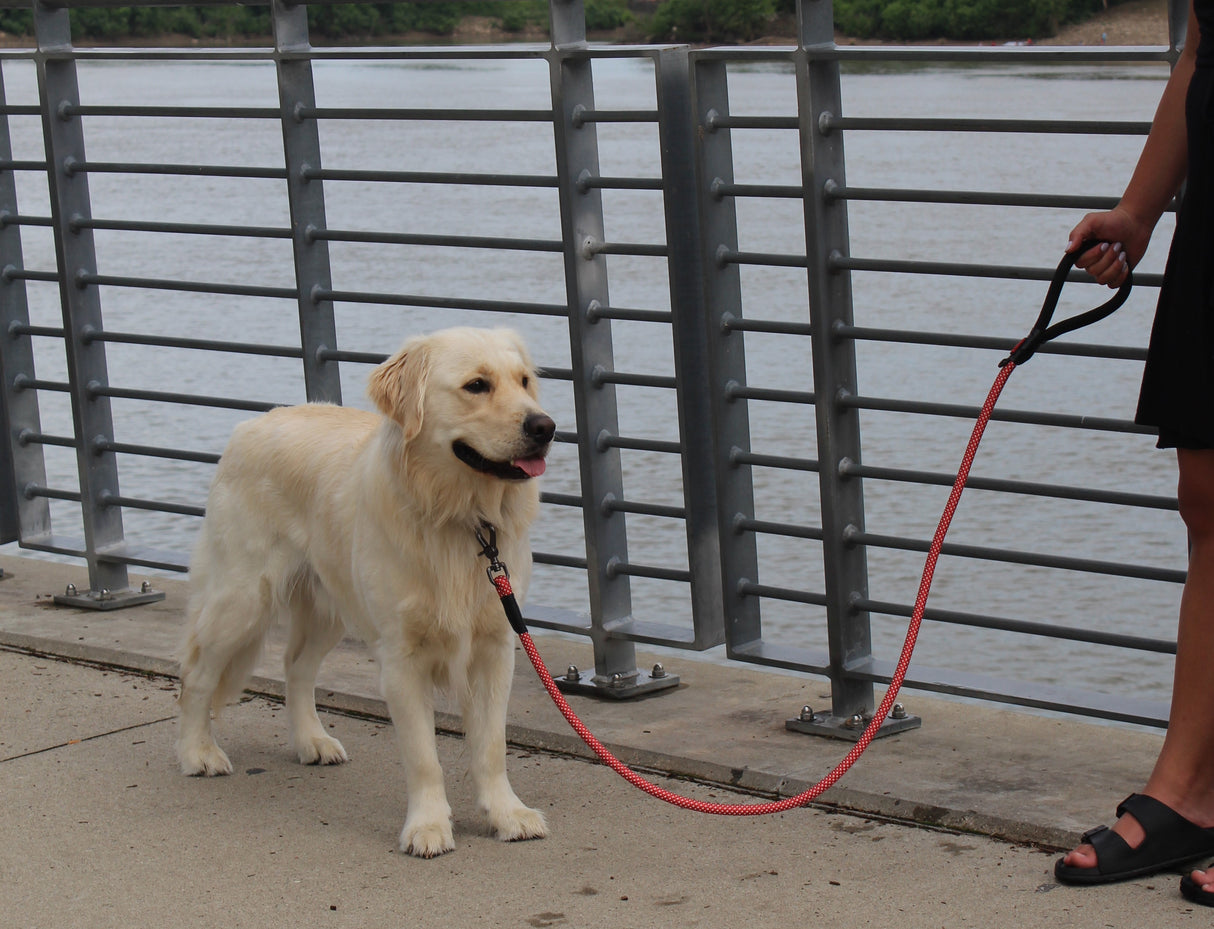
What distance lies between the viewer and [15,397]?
6.86m

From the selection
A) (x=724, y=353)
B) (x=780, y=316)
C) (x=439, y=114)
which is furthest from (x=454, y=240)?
(x=780, y=316)

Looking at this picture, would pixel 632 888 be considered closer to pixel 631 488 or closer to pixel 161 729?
pixel 161 729

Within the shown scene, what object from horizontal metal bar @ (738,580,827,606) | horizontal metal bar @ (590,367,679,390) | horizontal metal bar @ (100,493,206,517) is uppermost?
horizontal metal bar @ (590,367,679,390)

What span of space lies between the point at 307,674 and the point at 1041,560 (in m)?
2.23

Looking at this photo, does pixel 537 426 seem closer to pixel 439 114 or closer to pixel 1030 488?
pixel 1030 488

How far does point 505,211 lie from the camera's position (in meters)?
18.6

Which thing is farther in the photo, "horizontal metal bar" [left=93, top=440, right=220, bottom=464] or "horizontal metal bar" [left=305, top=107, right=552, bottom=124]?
"horizontal metal bar" [left=93, top=440, right=220, bottom=464]

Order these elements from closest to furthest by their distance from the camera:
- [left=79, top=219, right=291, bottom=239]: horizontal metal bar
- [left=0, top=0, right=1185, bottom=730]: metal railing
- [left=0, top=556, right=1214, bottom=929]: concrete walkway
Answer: [left=0, top=556, right=1214, bottom=929]: concrete walkway → [left=0, top=0, right=1185, bottom=730]: metal railing → [left=79, top=219, right=291, bottom=239]: horizontal metal bar

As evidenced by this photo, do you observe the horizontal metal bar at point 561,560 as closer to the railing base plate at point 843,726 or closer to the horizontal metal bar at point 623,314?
the horizontal metal bar at point 623,314

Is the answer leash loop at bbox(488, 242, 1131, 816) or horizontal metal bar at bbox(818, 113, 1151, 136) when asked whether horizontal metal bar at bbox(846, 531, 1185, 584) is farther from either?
horizontal metal bar at bbox(818, 113, 1151, 136)

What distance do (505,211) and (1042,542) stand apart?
1190 cm

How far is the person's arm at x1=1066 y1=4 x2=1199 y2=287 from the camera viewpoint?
3.62 m

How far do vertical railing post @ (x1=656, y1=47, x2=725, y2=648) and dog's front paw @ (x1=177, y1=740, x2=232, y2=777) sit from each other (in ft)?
5.10

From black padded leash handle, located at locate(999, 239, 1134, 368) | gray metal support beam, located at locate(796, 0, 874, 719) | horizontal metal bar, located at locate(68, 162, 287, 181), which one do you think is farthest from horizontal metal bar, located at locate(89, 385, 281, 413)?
black padded leash handle, located at locate(999, 239, 1134, 368)
